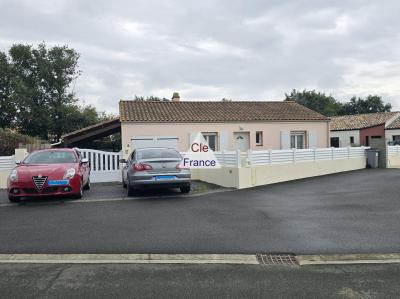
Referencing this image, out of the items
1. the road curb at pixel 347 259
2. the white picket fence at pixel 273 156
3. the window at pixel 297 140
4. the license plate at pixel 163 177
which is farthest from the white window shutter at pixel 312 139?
the road curb at pixel 347 259

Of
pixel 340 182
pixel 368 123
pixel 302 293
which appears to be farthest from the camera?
pixel 368 123

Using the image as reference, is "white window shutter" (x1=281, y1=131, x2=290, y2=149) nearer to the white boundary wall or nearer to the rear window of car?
the white boundary wall

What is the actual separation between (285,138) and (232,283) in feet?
71.9

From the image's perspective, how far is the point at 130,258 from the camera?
5.55 meters

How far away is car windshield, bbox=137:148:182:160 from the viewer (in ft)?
37.4

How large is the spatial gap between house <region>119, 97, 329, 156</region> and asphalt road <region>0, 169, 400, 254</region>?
1166 centimetres

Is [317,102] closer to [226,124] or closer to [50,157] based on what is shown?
[226,124]

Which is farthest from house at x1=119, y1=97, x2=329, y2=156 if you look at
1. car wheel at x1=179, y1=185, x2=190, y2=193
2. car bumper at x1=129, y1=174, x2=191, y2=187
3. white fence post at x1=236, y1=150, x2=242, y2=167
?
car bumper at x1=129, y1=174, x2=191, y2=187

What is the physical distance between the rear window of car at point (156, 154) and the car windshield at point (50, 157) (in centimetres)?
189

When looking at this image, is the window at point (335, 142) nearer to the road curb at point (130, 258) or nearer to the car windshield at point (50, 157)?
the car windshield at point (50, 157)

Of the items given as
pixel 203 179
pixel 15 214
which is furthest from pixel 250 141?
pixel 15 214

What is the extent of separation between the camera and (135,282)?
15.2ft

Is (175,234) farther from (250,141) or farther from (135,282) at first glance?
(250,141)

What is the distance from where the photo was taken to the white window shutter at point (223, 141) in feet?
79.0
